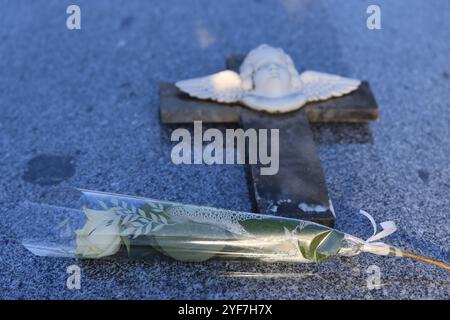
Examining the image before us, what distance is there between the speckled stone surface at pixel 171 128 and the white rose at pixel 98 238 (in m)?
0.06

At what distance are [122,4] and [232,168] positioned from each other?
1195 millimetres

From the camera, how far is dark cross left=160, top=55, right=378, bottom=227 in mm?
1446

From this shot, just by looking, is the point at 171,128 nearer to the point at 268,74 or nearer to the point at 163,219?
the point at 268,74

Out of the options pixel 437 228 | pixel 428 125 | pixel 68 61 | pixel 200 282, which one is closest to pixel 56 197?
pixel 200 282

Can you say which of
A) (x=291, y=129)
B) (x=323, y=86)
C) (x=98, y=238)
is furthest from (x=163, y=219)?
(x=323, y=86)

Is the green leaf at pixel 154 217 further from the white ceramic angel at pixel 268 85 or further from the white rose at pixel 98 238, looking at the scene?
the white ceramic angel at pixel 268 85

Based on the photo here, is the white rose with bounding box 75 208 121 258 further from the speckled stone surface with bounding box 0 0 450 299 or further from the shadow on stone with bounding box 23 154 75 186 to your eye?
the shadow on stone with bounding box 23 154 75 186

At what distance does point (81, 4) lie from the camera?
8.17ft

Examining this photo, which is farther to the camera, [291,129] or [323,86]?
[323,86]

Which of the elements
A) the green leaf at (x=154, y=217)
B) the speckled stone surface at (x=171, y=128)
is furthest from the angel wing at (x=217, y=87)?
A: the green leaf at (x=154, y=217)

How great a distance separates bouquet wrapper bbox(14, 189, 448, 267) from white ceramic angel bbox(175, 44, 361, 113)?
0.49 meters

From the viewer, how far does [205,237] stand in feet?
4.29


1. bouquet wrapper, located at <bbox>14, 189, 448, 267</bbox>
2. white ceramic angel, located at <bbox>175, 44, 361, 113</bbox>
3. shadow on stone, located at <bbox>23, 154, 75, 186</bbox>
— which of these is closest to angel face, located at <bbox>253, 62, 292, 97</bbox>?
white ceramic angel, located at <bbox>175, 44, 361, 113</bbox>

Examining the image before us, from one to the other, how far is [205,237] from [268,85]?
0.60 m
